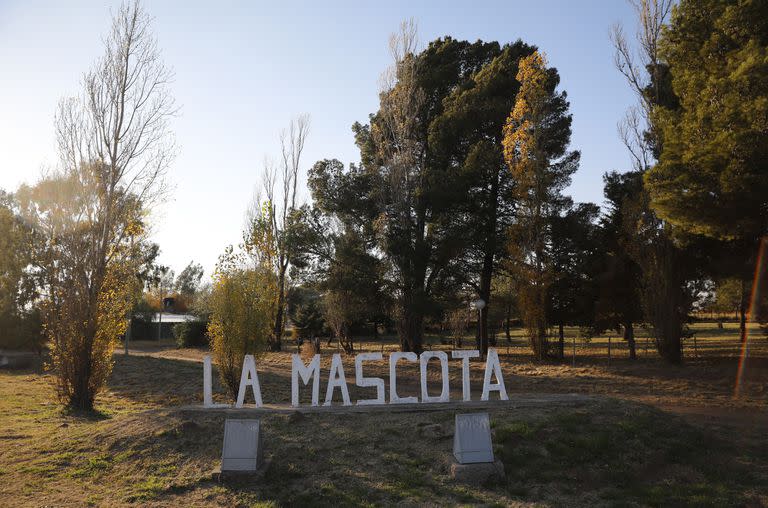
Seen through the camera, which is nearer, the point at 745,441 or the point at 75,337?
the point at 745,441

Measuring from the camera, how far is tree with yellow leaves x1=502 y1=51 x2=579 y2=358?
24734mm

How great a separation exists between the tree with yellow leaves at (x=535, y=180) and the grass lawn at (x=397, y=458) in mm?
11022

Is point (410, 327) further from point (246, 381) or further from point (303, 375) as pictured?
point (246, 381)

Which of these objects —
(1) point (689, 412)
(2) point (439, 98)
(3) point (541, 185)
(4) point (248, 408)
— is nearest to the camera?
(4) point (248, 408)

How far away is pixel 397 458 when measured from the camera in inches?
364

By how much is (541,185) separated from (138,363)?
1946 cm

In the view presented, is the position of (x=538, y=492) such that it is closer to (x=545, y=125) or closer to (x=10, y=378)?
(x=545, y=125)

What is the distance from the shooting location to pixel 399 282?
85.7 feet

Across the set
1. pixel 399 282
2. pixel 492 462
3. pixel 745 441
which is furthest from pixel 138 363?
pixel 745 441

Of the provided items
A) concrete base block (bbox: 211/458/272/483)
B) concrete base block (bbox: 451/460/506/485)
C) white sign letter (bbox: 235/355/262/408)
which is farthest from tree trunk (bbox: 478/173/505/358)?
concrete base block (bbox: 211/458/272/483)

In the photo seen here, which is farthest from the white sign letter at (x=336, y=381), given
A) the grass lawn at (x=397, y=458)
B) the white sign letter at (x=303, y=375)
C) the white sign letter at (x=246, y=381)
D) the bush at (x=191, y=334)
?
the bush at (x=191, y=334)

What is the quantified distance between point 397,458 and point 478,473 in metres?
1.44

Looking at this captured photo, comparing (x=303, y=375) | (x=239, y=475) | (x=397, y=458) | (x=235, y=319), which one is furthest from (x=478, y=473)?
(x=235, y=319)

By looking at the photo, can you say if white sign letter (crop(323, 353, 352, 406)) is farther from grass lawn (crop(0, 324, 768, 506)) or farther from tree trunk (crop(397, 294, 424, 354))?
tree trunk (crop(397, 294, 424, 354))
